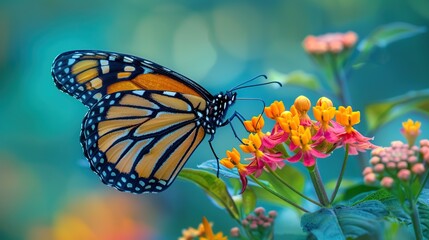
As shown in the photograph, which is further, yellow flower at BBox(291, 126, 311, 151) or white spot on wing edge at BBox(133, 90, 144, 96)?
white spot on wing edge at BBox(133, 90, 144, 96)

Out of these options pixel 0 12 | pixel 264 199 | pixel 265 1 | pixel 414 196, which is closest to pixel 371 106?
pixel 264 199

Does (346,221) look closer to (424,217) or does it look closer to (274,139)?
(424,217)

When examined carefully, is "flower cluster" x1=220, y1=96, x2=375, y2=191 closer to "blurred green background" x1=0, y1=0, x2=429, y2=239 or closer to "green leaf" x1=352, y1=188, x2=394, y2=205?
"green leaf" x1=352, y1=188, x2=394, y2=205

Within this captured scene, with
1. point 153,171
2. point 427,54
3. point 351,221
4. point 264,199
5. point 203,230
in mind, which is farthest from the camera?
point 427,54

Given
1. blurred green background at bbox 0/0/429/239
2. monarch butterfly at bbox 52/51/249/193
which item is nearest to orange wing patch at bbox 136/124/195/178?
monarch butterfly at bbox 52/51/249/193

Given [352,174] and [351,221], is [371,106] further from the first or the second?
[352,174]

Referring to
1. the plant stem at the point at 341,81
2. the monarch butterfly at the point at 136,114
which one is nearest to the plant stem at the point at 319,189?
the monarch butterfly at the point at 136,114
